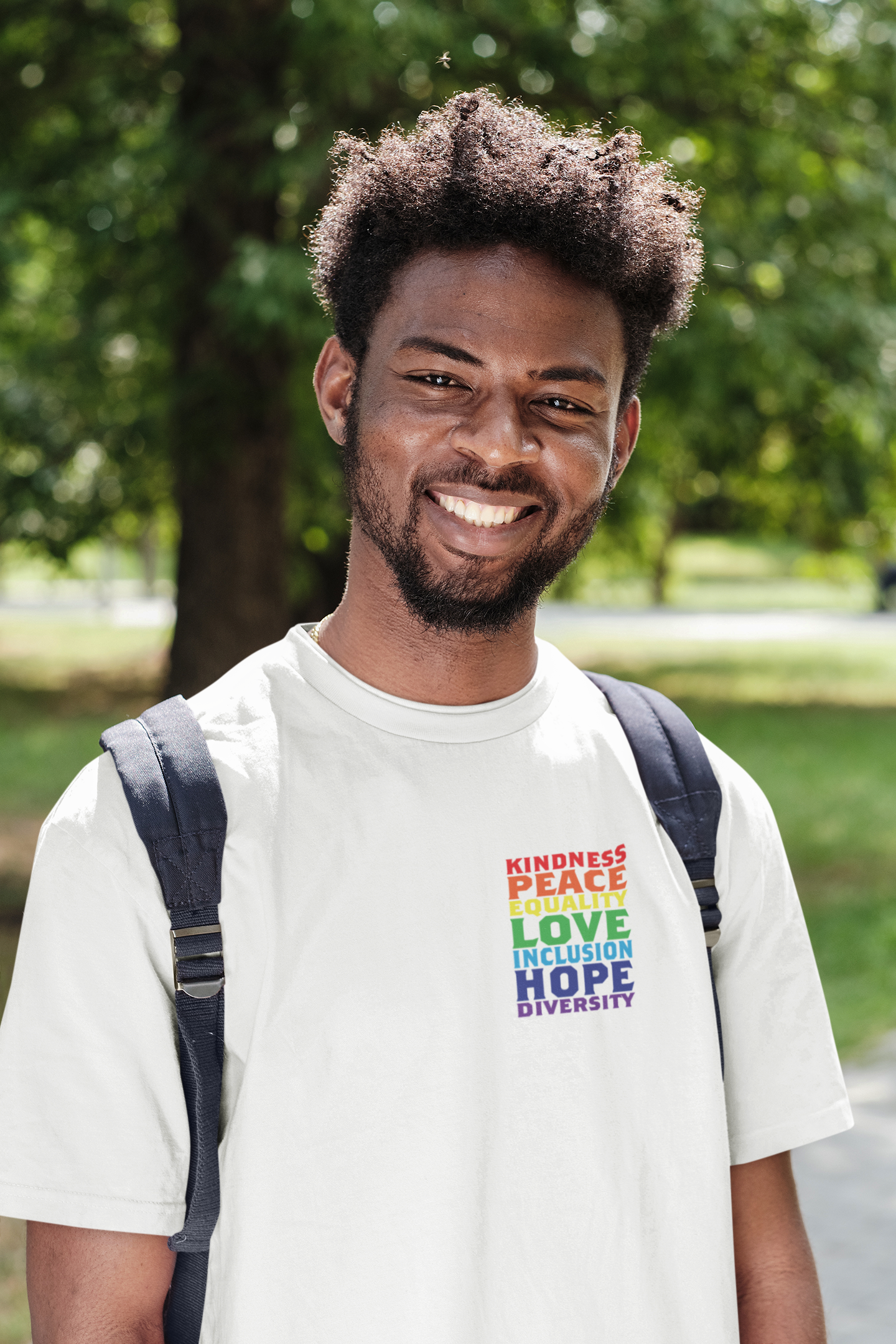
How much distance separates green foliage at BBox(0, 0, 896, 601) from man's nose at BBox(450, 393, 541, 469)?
4803 millimetres

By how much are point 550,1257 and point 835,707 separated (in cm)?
1777

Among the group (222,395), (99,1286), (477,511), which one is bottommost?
(99,1286)

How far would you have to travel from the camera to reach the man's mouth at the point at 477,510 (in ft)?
5.42

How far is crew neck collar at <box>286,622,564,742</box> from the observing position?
161cm

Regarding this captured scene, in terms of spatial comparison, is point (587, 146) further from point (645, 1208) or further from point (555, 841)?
point (645, 1208)

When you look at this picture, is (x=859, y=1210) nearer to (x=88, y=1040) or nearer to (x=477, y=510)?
(x=477, y=510)

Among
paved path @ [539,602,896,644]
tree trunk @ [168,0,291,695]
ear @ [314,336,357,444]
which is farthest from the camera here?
paved path @ [539,602,896,644]

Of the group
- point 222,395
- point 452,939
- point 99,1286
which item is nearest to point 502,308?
point 452,939

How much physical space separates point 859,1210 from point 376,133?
515 centimetres

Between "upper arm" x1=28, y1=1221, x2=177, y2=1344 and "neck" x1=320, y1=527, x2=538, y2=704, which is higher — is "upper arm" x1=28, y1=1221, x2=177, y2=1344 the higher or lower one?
the lower one

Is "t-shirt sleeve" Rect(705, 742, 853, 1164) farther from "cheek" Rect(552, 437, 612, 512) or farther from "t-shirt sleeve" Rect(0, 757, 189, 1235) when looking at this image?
"t-shirt sleeve" Rect(0, 757, 189, 1235)

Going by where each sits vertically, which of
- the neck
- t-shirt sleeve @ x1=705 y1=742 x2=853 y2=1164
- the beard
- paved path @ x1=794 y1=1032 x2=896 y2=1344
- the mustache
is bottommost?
paved path @ x1=794 y1=1032 x2=896 y2=1344

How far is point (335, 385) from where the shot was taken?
1.82 metres

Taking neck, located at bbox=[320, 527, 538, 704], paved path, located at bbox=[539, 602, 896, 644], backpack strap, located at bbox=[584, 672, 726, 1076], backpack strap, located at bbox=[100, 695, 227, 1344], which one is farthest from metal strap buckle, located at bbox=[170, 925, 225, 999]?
paved path, located at bbox=[539, 602, 896, 644]
